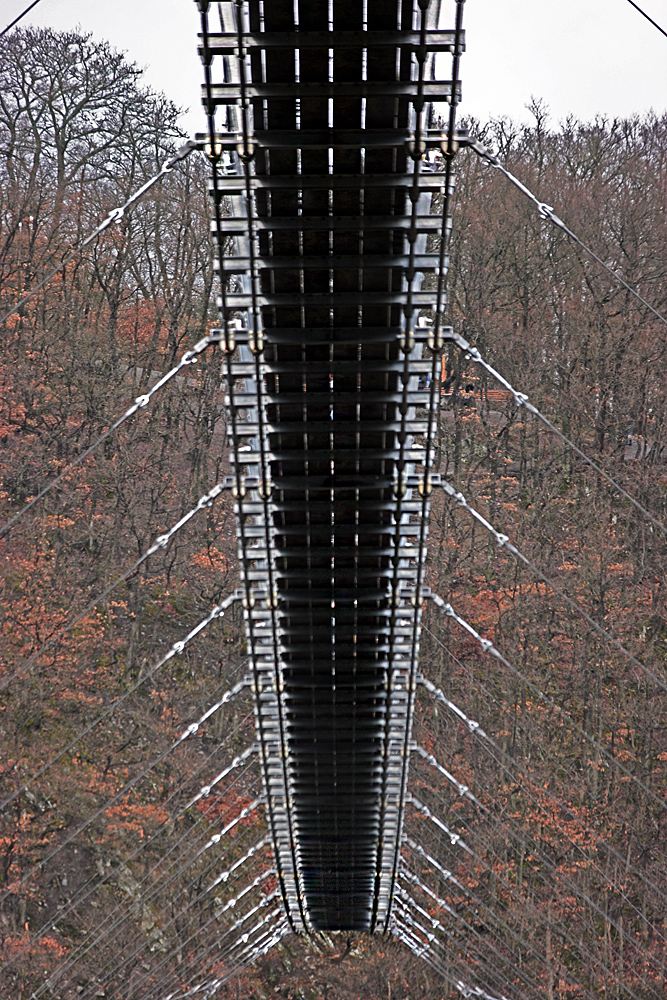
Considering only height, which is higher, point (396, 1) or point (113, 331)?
point (396, 1)

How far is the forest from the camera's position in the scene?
20.9 meters

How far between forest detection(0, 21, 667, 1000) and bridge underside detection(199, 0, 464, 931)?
340 inches

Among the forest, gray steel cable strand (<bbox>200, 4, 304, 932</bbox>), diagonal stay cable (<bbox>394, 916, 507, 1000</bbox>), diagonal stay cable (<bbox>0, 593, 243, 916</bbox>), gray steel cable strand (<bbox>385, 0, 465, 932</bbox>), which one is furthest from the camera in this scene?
the forest

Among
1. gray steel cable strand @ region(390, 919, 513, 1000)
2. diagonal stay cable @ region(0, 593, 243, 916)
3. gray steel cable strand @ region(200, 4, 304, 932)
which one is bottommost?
gray steel cable strand @ region(390, 919, 513, 1000)

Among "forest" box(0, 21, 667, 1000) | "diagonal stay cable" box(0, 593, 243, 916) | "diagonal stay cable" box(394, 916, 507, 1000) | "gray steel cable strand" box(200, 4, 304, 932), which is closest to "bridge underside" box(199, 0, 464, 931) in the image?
"gray steel cable strand" box(200, 4, 304, 932)

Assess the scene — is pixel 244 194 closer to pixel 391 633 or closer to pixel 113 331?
pixel 391 633

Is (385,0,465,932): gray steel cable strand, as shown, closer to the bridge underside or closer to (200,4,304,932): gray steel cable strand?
the bridge underside

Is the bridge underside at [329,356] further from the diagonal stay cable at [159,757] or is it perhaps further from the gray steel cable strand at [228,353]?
the diagonal stay cable at [159,757]

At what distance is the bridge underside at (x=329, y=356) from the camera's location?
6.14m

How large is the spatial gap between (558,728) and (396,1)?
20.4 meters

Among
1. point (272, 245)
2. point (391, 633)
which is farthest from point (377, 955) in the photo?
point (272, 245)

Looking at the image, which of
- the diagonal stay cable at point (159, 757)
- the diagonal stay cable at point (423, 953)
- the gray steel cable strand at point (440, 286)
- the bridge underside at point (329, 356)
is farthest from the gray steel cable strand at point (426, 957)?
the gray steel cable strand at point (440, 286)

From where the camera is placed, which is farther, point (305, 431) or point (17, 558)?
point (17, 558)

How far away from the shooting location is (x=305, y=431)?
7.89 metres
